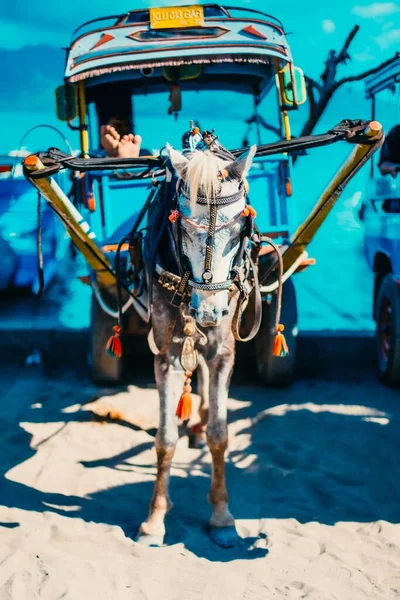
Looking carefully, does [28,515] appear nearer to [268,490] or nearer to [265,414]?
[268,490]

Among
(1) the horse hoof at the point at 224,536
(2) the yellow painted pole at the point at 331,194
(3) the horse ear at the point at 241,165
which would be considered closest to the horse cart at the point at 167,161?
(2) the yellow painted pole at the point at 331,194

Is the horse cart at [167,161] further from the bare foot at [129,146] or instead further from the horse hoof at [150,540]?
the horse hoof at [150,540]

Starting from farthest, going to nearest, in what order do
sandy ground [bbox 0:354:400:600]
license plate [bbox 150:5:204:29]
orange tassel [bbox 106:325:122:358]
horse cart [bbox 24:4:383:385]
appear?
license plate [bbox 150:5:204:29] < orange tassel [bbox 106:325:122:358] < horse cart [bbox 24:4:383:385] < sandy ground [bbox 0:354:400:600]

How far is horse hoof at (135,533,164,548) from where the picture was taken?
3.12 metres

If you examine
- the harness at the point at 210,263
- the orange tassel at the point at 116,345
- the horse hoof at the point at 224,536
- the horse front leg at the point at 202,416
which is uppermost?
the harness at the point at 210,263

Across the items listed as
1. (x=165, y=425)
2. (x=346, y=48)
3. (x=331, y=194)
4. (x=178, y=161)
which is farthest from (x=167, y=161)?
(x=346, y=48)

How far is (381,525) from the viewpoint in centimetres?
328

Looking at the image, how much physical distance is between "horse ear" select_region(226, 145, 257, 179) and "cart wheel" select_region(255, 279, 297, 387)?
2.21m

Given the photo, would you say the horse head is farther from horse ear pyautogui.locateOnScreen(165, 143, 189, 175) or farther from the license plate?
the license plate

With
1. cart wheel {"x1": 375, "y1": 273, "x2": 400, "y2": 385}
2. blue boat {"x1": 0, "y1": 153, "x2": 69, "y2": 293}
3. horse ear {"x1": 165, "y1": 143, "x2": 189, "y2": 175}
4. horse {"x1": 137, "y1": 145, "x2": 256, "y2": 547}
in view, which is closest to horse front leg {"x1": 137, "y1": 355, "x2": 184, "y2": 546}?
horse {"x1": 137, "y1": 145, "x2": 256, "y2": 547}

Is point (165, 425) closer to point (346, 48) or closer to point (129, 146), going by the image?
point (129, 146)

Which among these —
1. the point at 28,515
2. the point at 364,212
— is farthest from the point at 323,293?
the point at 28,515

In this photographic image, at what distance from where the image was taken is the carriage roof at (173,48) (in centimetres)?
447

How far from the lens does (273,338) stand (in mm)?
4957
